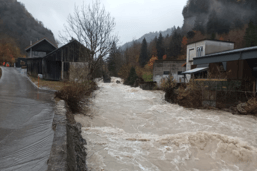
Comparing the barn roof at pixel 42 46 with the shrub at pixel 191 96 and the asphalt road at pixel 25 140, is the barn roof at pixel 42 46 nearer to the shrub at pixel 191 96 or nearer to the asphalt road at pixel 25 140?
the shrub at pixel 191 96

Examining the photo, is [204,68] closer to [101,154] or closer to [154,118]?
[154,118]

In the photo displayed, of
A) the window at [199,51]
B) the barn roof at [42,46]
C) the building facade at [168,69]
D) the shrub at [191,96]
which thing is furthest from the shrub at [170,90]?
the barn roof at [42,46]

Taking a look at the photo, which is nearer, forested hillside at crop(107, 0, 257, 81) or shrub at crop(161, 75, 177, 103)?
shrub at crop(161, 75, 177, 103)

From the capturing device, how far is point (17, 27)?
286 ft

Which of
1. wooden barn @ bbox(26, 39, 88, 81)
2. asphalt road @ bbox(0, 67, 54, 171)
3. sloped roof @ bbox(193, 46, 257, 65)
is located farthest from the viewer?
wooden barn @ bbox(26, 39, 88, 81)

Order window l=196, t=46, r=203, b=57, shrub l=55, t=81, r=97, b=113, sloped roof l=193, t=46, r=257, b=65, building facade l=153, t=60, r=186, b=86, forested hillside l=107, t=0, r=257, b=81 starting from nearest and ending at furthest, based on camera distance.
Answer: shrub l=55, t=81, r=97, b=113 < sloped roof l=193, t=46, r=257, b=65 < window l=196, t=46, r=203, b=57 < building facade l=153, t=60, r=186, b=86 < forested hillside l=107, t=0, r=257, b=81

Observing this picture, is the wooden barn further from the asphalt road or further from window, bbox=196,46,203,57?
window, bbox=196,46,203,57

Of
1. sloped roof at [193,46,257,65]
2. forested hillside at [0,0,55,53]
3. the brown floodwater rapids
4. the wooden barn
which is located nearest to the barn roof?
the wooden barn

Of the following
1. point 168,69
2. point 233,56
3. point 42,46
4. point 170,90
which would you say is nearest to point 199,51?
point 168,69

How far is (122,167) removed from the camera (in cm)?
461

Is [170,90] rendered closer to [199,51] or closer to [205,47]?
[205,47]

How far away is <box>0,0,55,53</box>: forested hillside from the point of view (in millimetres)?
80812

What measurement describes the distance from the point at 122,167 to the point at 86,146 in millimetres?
1508

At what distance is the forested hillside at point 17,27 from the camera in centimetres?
8081
